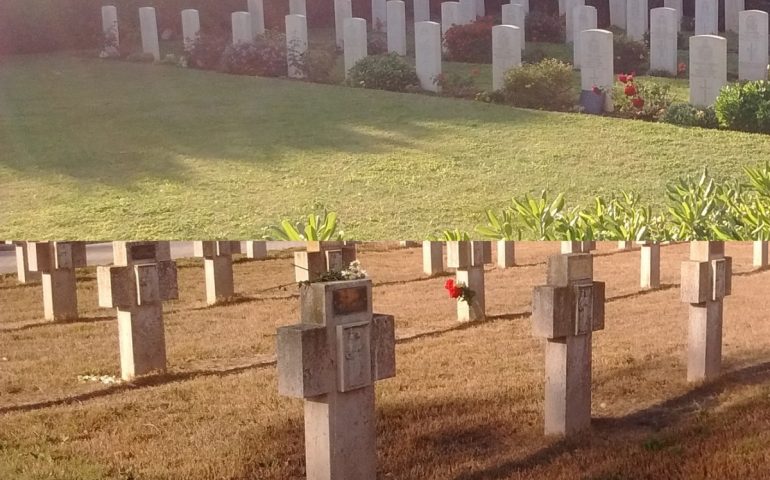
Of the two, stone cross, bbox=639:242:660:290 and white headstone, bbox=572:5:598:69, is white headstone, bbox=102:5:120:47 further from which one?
stone cross, bbox=639:242:660:290

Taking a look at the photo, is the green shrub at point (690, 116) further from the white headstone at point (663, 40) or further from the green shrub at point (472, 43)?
the green shrub at point (472, 43)

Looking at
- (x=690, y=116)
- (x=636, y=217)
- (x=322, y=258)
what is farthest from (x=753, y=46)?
(x=322, y=258)

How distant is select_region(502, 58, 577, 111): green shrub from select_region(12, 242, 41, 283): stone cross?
1.39 meters

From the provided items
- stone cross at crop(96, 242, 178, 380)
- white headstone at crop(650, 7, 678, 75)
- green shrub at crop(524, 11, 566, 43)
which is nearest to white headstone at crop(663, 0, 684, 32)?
white headstone at crop(650, 7, 678, 75)

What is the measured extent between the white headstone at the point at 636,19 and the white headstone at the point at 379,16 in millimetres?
525

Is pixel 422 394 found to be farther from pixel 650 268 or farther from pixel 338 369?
pixel 650 268

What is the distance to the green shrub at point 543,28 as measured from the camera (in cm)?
199

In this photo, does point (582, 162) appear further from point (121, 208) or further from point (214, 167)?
point (121, 208)

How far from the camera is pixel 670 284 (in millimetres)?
2740

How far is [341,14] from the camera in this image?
2.13 m

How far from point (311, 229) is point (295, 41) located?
1.41 feet

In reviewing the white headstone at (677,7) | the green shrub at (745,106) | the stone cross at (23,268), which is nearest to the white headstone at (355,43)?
the white headstone at (677,7)

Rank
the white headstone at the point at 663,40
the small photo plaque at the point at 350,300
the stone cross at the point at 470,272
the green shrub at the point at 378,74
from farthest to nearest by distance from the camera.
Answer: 1. the small photo plaque at the point at 350,300
2. the stone cross at the point at 470,272
3. the green shrub at the point at 378,74
4. the white headstone at the point at 663,40

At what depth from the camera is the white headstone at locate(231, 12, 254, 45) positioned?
2.09 m
